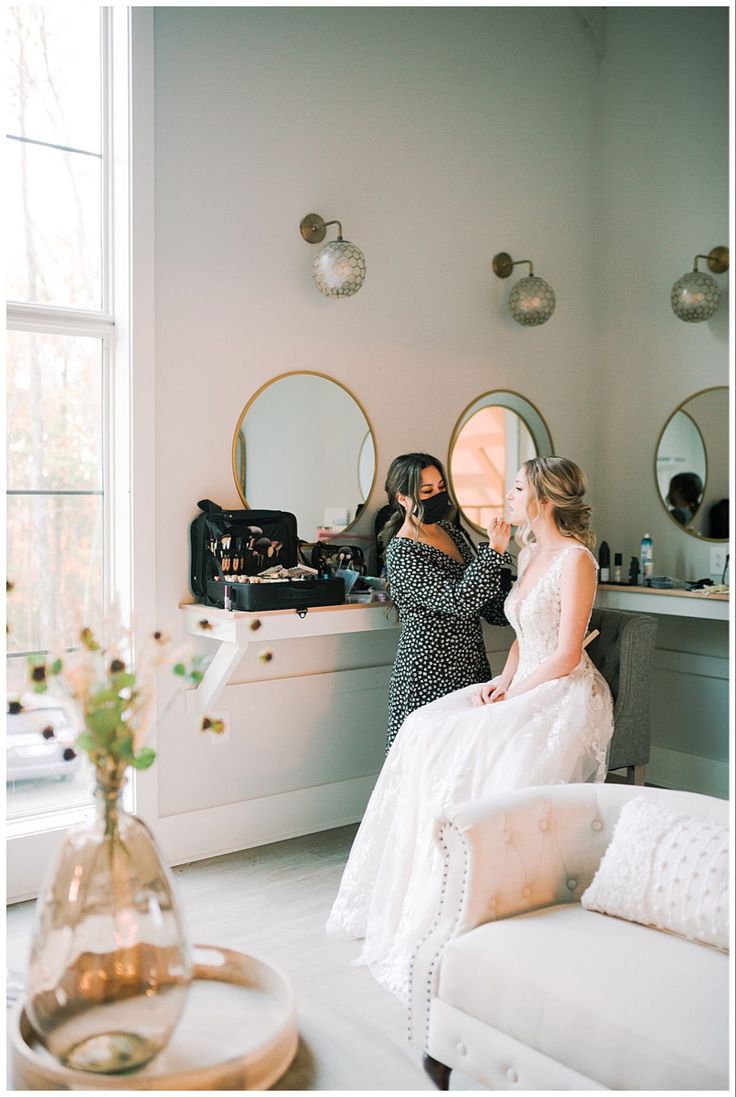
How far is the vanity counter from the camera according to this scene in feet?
12.8

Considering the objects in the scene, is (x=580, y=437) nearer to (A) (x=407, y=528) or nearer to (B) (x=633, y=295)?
(B) (x=633, y=295)

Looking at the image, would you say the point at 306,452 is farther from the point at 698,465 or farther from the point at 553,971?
the point at 553,971

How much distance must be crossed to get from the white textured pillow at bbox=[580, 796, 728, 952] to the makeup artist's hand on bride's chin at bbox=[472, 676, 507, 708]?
108 cm

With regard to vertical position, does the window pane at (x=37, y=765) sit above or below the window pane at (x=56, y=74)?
below

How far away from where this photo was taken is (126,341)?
11.0 ft

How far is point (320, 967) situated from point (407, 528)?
4.99 ft

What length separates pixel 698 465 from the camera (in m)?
4.33

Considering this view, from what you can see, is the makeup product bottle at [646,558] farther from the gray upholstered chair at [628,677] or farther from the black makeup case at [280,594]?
the black makeup case at [280,594]

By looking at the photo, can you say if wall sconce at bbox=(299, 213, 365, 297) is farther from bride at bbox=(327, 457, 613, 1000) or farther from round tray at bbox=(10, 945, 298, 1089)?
round tray at bbox=(10, 945, 298, 1089)

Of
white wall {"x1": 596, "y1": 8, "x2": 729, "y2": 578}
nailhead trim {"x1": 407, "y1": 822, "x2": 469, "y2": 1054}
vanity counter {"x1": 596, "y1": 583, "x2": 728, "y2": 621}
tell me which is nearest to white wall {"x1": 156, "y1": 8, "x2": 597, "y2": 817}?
white wall {"x1": 596, "y1": 8, "x2": 729, "y2": 578}

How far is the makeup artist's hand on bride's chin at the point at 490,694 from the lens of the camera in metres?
3.18

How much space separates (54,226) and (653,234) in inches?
106

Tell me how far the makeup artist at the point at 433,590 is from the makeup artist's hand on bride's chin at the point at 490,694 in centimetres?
26

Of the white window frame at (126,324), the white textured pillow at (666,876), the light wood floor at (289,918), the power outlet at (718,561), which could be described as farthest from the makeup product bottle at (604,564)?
the white textured pillow at (666,876)
